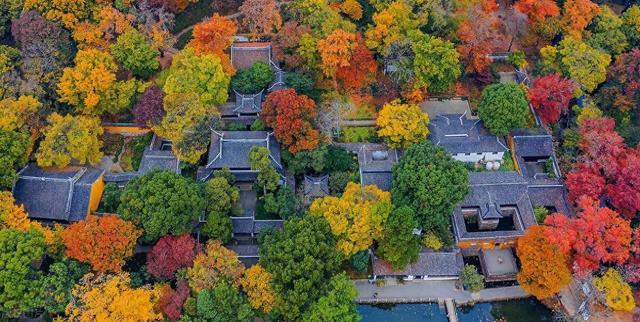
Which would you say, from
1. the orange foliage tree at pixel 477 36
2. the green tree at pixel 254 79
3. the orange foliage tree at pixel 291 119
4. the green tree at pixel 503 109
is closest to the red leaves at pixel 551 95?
the green tree at pixel 503 109

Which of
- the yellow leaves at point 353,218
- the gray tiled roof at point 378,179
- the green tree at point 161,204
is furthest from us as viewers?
the gray tiled roof at point 378,179

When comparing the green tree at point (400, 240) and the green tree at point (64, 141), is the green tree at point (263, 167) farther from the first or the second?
the green tree at point (64, 141)

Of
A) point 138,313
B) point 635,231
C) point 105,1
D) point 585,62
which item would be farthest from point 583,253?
point 105,1

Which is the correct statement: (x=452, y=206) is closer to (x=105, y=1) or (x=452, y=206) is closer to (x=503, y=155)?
(x=503, y=155)

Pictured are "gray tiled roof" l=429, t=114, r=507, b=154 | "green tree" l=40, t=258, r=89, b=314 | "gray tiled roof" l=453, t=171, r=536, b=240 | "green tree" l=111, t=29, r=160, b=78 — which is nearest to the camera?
"green tree" l=40, t=258, r=89, b=314

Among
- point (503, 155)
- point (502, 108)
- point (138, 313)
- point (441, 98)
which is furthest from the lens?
point (441, 98)

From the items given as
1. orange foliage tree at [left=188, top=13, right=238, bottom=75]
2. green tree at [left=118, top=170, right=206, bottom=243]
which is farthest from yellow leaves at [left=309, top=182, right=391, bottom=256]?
orange foliage tree at [left=188, top=13, right=238, bottom=75]

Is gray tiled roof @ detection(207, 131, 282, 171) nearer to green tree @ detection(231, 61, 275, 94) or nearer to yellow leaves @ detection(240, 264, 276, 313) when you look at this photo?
green tree @ detection(231, 61, 275, 94)
